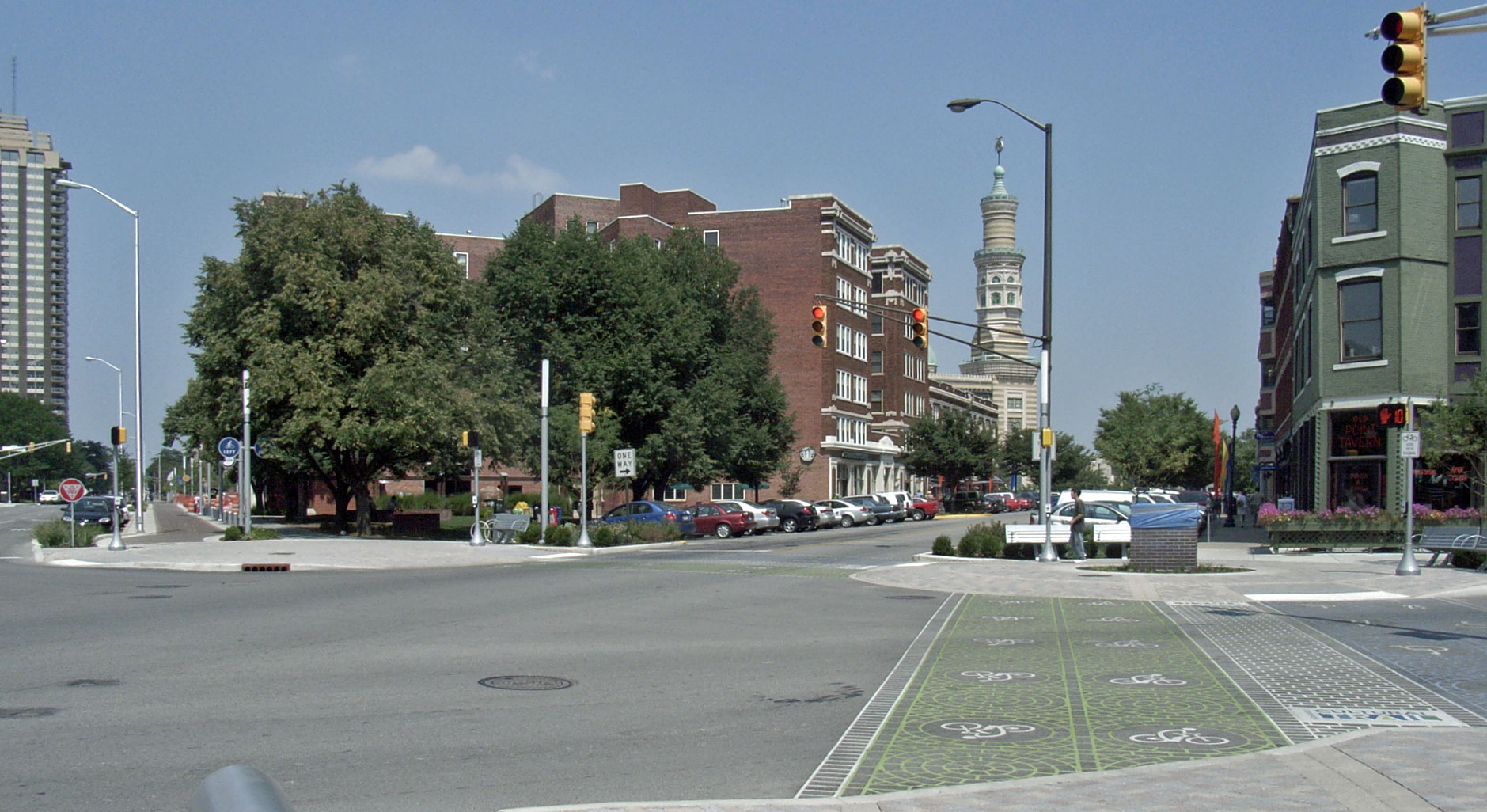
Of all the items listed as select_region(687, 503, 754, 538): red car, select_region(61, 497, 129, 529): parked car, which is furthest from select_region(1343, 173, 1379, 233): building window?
select_region(61, 497, 129, 529): parked car

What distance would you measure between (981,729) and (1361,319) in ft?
95.8

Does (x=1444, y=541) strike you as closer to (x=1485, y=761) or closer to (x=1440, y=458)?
(x=1440, y=458)

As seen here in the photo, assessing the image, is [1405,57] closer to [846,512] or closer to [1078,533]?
[1078,533]

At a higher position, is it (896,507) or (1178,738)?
(1178,738)

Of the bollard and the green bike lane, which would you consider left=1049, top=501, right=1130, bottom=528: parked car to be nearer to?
the green bike lane

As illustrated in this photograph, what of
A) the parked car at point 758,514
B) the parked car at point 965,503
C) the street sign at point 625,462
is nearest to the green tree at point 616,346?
the parked car at point 758,514

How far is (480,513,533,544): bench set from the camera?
3538 cm

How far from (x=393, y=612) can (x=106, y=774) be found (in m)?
9.46

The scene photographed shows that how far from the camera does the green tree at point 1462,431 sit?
29.2 m

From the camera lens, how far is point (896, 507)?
61844mm

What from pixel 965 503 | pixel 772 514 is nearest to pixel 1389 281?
pixel 772 514

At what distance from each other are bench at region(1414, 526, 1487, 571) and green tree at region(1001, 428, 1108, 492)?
5846cm

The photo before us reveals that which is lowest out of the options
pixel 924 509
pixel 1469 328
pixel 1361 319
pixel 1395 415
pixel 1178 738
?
pixel 924 509

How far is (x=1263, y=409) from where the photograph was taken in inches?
3725
